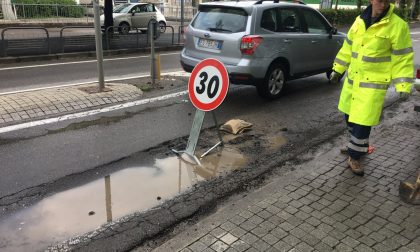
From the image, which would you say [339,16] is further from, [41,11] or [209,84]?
[209,84]

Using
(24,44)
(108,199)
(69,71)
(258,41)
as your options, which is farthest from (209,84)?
(24,44)

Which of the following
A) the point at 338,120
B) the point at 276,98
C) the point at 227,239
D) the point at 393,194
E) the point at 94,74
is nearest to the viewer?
the point at 227,239

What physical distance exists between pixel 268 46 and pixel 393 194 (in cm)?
378

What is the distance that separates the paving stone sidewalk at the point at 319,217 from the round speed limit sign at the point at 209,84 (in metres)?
1.20

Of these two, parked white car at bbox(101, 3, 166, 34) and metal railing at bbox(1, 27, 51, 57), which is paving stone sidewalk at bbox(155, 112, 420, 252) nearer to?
metal railing at bbox(1, 27, 51, 57)

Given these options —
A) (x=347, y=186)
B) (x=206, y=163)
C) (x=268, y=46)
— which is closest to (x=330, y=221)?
(x=347, y=186)

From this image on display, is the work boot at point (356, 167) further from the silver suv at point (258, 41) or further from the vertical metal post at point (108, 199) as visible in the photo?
the silver suv at point (258, 41)

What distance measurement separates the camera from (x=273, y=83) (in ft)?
25.6

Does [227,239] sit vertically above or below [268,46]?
below

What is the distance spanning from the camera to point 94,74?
10.4 metres

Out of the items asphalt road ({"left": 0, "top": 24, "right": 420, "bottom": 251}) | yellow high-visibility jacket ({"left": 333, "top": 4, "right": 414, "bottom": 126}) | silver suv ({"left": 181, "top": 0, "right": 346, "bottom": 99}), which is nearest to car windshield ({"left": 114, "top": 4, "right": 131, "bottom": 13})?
silver suv ({"left": 181, "top": 0, "right": 346, "bottom": 99})

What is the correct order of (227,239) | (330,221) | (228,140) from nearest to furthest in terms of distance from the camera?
1. (227,239)
2. (330,221)
3. (228,140)

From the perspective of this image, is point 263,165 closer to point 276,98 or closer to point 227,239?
point 227,239

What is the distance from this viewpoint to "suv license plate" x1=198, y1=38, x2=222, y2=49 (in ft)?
23.8
